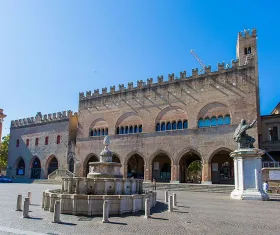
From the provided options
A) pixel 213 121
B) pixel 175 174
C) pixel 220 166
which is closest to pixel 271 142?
pixel 220 166

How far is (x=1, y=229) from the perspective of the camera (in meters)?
6.34

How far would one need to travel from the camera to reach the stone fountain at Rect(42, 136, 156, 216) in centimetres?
843

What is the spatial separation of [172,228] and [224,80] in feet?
65.4

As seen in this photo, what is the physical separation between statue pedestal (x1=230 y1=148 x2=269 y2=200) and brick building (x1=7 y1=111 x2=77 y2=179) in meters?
24.1

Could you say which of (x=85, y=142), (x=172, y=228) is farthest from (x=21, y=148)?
(x=172, y=228)

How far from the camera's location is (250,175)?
13016 mm

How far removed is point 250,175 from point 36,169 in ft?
103

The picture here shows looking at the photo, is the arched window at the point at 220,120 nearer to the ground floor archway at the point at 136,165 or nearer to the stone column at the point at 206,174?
the stone column at the point at 206,174

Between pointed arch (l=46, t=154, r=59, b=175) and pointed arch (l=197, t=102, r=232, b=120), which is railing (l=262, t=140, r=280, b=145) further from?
pointed arch (l=46, t=154, r=59, b=175)

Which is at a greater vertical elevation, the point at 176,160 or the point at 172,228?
the point at 176,160

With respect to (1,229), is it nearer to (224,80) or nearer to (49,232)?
(49,232)

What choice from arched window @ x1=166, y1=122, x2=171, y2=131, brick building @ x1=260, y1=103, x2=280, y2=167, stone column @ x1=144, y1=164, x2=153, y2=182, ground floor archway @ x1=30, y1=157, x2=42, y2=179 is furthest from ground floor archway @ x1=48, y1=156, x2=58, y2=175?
brick building @ x1=260, y1=103, x2=280, y2=167

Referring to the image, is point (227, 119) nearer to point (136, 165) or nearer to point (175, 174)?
point (175, 174)

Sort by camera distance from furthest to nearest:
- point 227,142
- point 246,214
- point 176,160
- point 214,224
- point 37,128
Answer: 1. point 37,128
2. point 176,160
3. point 227,142
4. point 246,214
5. point 214,224
